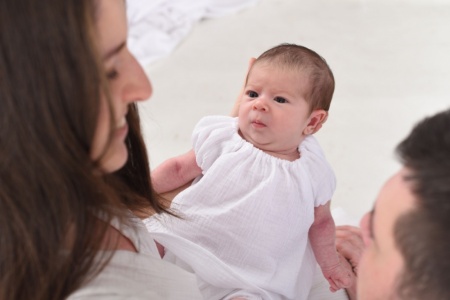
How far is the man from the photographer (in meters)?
0.50

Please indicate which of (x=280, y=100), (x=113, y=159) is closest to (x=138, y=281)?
(x=113, y=159)

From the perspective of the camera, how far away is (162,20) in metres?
1.87

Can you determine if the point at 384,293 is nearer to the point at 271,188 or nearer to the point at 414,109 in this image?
the point at 271,188

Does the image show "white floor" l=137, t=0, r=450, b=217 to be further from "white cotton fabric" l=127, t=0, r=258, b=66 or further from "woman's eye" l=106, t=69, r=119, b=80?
"woman's eye" l=106, t=69, r=119, b=80

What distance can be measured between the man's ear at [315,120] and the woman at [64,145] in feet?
1.33

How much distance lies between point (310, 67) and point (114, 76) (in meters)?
0.46

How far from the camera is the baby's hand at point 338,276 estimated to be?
0.98 meters

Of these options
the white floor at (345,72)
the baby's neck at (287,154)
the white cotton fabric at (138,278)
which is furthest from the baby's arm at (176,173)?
the white floor at (345,72)

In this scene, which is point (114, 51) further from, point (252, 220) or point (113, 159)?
point (252, 220)

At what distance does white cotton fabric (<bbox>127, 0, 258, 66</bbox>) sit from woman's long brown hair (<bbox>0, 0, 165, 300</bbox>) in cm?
114

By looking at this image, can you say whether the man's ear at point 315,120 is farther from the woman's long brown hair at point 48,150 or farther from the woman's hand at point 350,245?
the woman's long brown hair at point 48,150

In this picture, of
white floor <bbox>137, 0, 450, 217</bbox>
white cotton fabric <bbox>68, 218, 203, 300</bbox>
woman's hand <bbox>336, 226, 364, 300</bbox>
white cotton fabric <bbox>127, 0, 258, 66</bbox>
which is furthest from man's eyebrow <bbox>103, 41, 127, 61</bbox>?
white cotton fabric <bbox>127, 0, 258, 66</bbox>

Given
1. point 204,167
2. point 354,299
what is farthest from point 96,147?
point 354,299

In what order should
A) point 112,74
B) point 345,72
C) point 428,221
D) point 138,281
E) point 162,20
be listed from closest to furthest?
point 428,221
point 112,74
point 138,281
point 345,72
point 162,20
